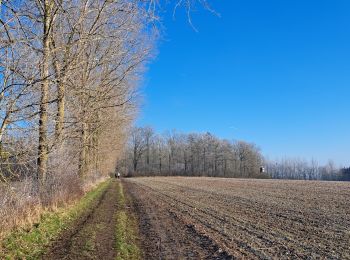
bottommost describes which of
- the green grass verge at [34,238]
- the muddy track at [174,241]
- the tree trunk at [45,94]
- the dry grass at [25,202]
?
the muddy track at [174,241]

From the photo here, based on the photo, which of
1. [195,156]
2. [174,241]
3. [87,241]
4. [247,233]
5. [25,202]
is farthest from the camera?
[195,156]

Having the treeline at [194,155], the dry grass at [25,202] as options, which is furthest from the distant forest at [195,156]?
the dry grass at [25,202]

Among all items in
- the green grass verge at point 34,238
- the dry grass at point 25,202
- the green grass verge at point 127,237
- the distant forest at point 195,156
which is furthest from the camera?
the distant forest at point 195,156

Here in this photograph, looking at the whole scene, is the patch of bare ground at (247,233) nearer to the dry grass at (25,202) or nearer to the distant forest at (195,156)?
the dry grass at (25,202)

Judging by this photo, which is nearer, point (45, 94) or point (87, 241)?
point (45, 94)

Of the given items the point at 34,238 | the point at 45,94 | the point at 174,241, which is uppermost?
the point at 45,94

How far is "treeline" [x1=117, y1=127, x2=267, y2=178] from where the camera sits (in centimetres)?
15062

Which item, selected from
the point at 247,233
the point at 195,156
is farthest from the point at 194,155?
the point at 247,233

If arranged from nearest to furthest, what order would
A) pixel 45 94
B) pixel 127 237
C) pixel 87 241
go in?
1. pixel 45 94
2. pixel 87 241
3. pixel 127 237

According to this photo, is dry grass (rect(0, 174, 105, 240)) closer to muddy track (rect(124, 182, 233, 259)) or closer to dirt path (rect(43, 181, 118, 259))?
dirt path (rect(43, 181, 118, 259))

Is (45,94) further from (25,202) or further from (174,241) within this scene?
(174,241)

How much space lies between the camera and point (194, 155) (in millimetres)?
157750

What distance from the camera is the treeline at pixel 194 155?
150625 mm

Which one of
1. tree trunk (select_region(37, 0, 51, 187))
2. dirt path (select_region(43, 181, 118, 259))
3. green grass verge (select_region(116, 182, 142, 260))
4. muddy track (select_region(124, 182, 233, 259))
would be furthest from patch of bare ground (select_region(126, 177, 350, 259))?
tree trunk (select_region(37, 0, 51, 187))
